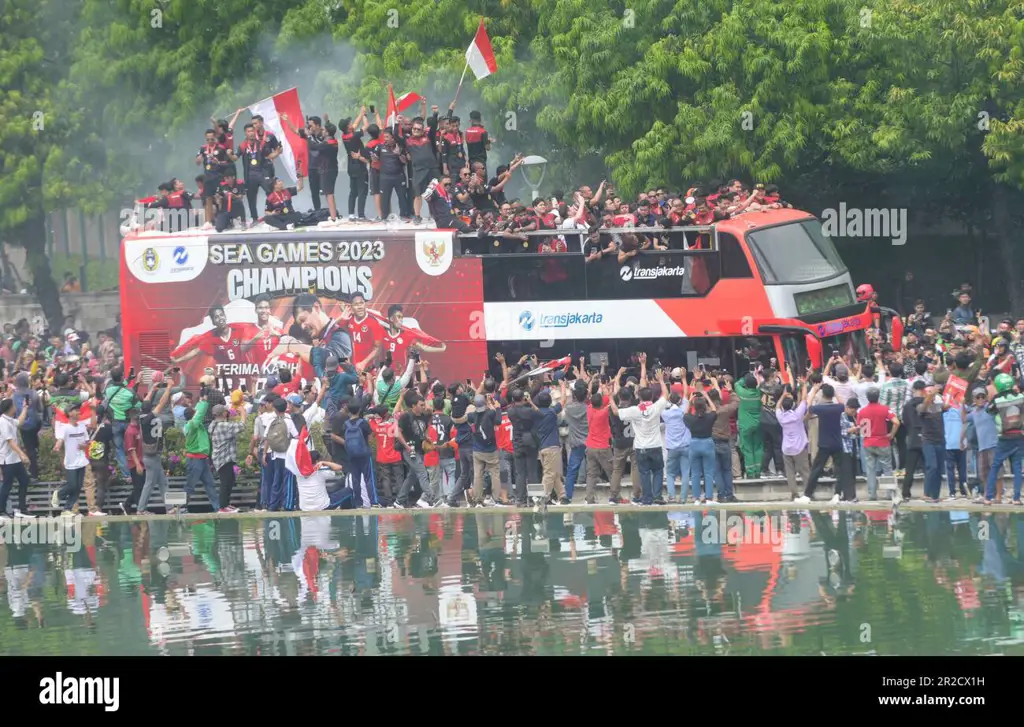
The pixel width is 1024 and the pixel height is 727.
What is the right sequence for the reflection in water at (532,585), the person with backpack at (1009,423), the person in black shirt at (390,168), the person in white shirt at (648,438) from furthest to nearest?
the person in black shirt at (390,168) < the person in white shirt at (648,438) < the person with backpack at (1009,423) < the reflection in water at (532,585)

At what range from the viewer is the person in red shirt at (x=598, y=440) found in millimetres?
21609

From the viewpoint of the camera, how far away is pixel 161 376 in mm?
25156

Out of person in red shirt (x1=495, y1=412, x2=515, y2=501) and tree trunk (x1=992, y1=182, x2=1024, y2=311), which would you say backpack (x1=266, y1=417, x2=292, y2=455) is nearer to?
person in red shirt (x1=495, y1=412, x2=515, y2=501)

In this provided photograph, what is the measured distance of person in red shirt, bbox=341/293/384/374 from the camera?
25438 millimetres

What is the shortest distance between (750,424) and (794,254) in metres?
3.56

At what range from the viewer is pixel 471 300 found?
2517 cm

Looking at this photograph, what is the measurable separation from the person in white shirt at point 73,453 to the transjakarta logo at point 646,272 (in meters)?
7.71

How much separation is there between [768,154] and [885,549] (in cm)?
1473

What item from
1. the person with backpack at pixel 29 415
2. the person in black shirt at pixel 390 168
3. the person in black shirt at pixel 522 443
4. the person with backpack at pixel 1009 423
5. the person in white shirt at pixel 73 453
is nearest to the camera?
the person with backpack at pixel 1009 423

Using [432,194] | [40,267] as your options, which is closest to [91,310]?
[40,267]

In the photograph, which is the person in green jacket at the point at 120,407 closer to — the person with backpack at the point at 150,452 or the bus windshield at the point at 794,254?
the person with backpack at the point at 150,452

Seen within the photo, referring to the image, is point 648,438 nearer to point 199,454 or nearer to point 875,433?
point 875,433

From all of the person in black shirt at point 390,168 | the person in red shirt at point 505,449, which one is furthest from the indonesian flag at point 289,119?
the person in red shirt at point 505,449

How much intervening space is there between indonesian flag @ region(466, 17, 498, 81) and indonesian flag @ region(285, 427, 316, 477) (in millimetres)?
7598
